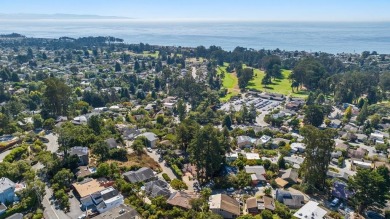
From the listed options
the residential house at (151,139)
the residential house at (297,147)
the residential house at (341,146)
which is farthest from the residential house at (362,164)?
the residential house at (151,139)

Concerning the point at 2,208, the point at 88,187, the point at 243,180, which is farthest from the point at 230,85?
the point at 2,208

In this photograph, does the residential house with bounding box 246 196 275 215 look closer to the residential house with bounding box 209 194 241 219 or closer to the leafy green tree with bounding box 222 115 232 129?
the residential house with bounding box 209 194 241 219

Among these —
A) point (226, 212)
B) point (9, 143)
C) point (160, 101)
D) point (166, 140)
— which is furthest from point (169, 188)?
point (160, 101)

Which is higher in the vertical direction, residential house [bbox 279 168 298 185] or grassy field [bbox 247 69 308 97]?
grassy field [bbox 247 69 308 97]

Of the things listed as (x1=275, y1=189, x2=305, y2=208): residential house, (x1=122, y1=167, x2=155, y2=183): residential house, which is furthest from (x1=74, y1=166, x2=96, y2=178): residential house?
(x1=275, y1=189, x2=305, y2=208): residential house

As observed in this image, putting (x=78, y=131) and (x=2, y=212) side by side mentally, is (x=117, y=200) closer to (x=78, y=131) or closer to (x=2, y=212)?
(x=2, y=212)

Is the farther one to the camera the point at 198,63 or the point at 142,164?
the point at 198,63

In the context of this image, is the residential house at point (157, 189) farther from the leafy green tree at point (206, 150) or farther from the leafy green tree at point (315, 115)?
the leafy green tree at point (315, 115)
